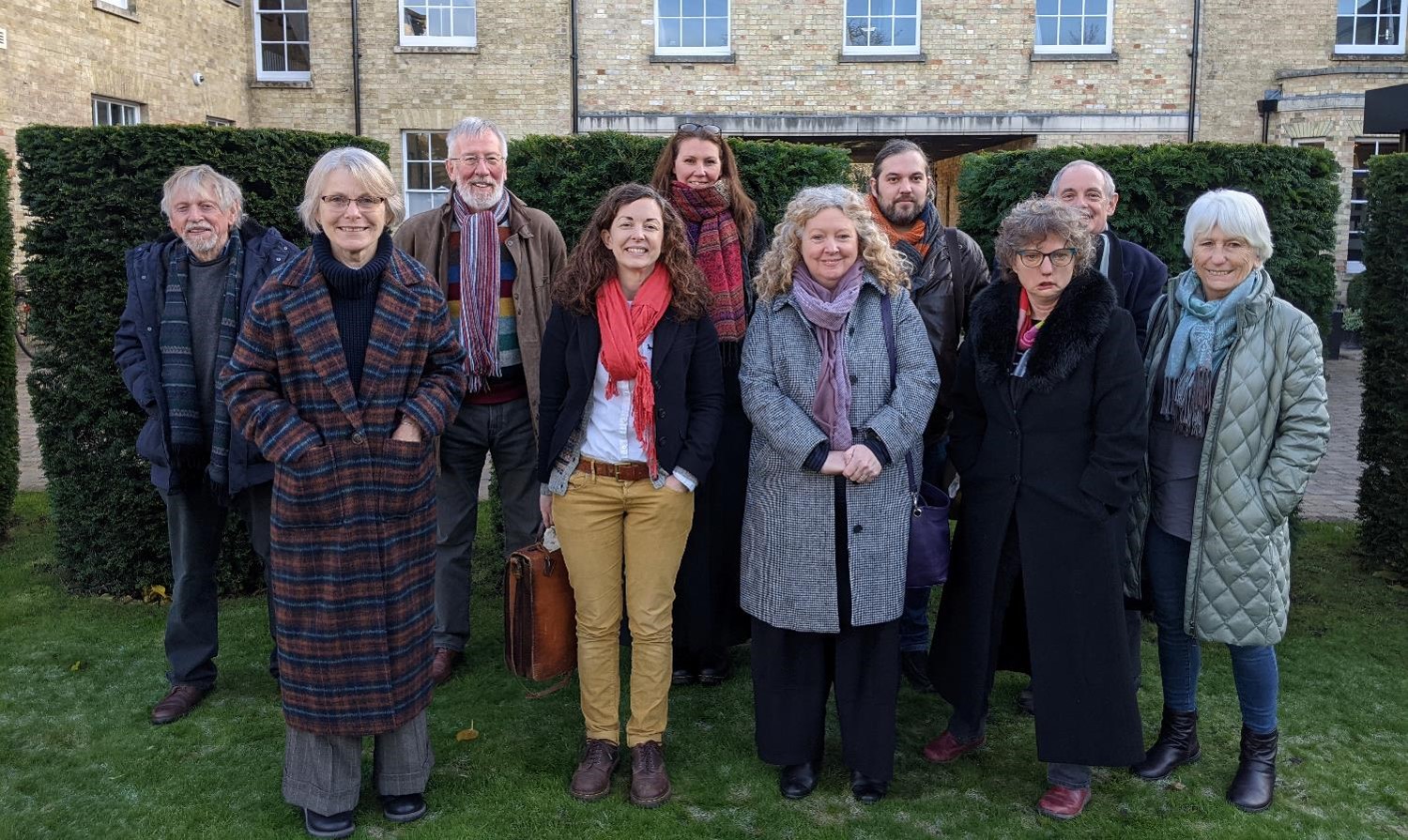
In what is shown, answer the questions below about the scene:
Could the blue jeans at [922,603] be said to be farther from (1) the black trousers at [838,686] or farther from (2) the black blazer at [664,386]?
(2) the black blazer at [664,386]

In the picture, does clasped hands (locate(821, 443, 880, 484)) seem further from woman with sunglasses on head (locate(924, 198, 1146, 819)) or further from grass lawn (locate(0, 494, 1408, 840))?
grass lawn (locate(0, 494, 1408, 840))

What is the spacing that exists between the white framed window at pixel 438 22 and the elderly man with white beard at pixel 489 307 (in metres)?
14.7

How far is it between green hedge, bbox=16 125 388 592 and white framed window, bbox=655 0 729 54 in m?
12.6

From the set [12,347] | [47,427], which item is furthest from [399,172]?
[47,427]

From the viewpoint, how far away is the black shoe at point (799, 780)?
361 centimetres

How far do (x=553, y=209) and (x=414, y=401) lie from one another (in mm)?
2357

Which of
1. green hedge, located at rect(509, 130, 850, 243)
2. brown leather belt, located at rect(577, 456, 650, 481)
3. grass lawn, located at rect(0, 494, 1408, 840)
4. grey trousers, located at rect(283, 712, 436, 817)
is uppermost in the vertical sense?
green hedge, located at rect(509, 130, 850, 243)

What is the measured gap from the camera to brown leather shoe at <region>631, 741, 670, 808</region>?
11.6 ft

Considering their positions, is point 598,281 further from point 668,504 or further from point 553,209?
point 553,209

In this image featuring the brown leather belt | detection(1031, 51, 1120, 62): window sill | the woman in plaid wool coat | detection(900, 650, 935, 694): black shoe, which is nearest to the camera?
the woman in plaid wool coat

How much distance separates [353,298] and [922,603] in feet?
8.86

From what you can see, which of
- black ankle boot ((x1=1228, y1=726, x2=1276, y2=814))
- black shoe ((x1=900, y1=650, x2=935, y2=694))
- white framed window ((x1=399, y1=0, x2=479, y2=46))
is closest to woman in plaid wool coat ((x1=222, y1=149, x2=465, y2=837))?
black shoe ((x1=900, y1=650, x2=935, y2=694))

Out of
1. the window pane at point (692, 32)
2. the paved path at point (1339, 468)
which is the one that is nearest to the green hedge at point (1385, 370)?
the paved path at point (1339, 468)

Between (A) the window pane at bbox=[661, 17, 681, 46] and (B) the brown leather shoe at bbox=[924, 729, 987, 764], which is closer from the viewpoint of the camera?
(B) the brown leather shoe at bbox=[924, 729, 987, 764]
